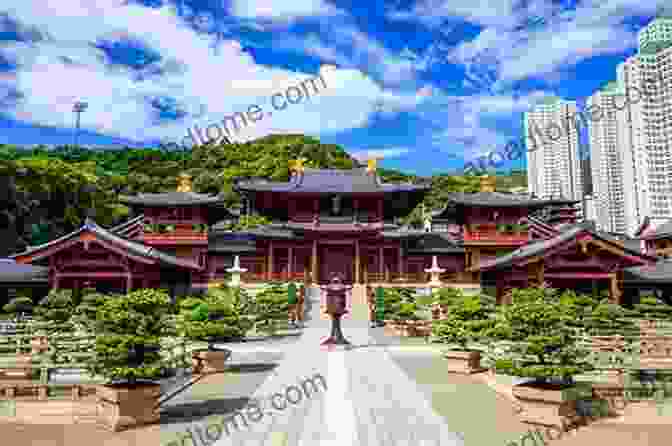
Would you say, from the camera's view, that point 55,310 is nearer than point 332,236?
Yes

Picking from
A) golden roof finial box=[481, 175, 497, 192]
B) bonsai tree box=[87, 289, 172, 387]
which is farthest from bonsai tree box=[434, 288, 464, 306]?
golden roof finial box=[481, 175, 497, 192]

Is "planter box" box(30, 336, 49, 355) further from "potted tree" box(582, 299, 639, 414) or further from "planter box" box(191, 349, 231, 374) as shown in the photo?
"potted tree" box(582, 299, 639, 414)

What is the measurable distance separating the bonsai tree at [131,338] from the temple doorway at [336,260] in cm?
3023

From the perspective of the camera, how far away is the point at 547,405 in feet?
28.9

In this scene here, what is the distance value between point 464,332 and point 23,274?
2846 centimetres

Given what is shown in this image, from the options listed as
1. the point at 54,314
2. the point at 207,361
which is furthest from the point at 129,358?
the point at 54,314

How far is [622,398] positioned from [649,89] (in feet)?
280

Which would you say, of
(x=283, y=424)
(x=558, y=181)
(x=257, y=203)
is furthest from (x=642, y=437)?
(x=558, y=181)

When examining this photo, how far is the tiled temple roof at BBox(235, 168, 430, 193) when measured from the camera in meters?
39.9

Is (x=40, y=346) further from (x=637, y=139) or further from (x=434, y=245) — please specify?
(x=637, y=139)

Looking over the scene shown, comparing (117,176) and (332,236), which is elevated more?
(117,176)

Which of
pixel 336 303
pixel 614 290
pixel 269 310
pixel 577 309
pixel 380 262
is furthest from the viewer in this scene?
pixel 380 262

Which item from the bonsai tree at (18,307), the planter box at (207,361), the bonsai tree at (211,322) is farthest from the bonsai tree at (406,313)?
the bonsai tree at (18,307)

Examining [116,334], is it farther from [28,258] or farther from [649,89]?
[649,89]
